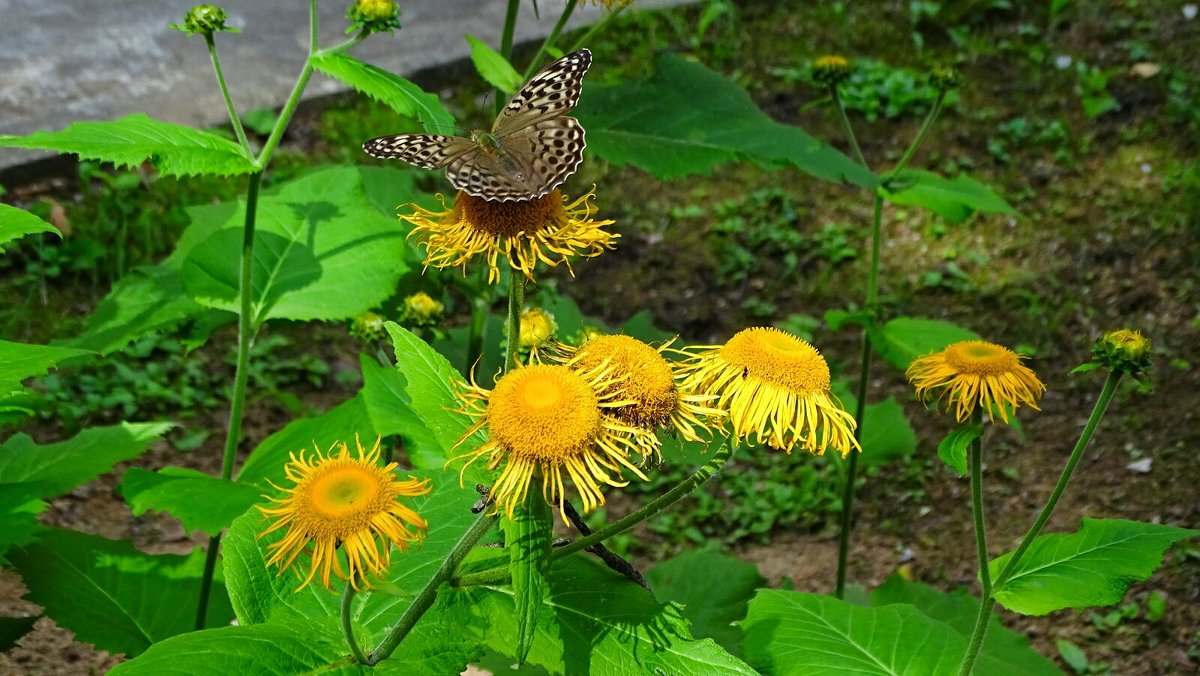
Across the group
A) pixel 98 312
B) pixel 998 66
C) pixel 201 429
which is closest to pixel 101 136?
pixel 98 312

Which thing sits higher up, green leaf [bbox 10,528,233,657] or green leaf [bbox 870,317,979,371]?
green leaf [bbox 870,317,979,371]

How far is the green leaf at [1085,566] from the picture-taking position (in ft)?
6.16

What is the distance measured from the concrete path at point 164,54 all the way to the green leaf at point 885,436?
122 inches

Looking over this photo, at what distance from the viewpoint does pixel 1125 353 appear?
6.21 ft

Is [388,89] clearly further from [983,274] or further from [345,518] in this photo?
[983,274]

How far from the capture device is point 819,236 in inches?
198

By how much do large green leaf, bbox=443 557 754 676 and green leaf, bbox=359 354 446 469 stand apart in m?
0.50

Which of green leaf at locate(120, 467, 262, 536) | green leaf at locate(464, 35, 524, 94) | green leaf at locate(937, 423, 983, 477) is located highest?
green leaf at locate(464, 35, 524, 94)

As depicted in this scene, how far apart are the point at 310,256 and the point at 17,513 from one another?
0.98 m

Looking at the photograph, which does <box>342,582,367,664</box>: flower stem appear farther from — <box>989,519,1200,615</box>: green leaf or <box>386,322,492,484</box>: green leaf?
<box>989,519,1200,615</box>: green leaf

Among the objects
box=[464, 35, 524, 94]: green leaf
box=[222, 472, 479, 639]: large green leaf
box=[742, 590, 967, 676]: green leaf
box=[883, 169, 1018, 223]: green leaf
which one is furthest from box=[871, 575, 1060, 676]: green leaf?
box=[464, 35, 524, 94]: green leaf

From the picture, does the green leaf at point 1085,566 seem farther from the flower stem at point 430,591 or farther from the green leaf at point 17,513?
the green leaf at point 17,513

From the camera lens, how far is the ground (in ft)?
11.7

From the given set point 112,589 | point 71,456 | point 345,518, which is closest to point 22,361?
point 71,456
